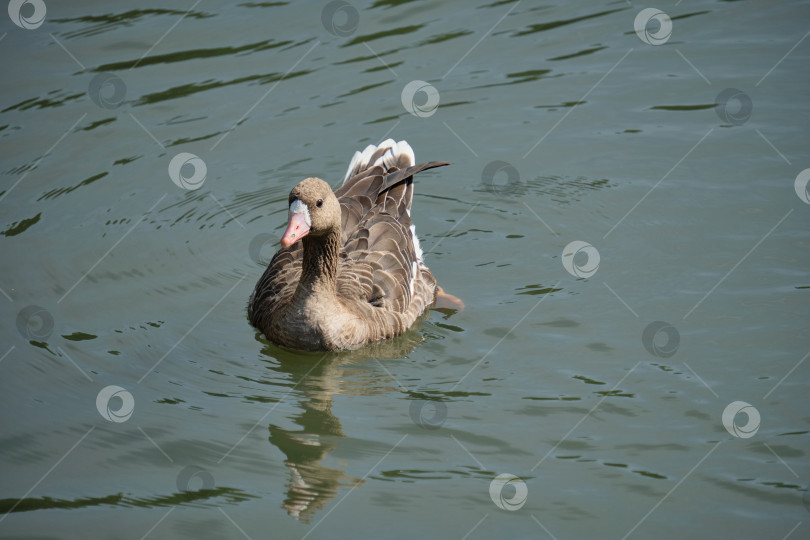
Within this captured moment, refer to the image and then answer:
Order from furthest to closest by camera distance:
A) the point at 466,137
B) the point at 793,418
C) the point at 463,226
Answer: the point at 466,137 < the point at 463,226 < the point at 793,418

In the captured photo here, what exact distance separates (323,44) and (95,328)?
5.84 metres

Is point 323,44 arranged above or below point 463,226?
above

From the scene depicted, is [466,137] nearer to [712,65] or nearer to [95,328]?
[712,65]

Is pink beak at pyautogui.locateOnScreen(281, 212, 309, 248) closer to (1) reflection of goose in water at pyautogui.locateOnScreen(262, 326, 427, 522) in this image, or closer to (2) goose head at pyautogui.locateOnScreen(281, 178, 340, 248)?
(2) goose head at pyautogui.locateOnScreen(281, 178, 340, 248)

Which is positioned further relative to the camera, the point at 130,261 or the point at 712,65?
the point at 712,65

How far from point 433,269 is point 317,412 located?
255 centimetres

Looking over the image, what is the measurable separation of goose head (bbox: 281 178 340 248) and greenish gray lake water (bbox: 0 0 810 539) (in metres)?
1.26

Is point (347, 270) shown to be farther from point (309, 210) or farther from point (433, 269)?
point (309, 210)

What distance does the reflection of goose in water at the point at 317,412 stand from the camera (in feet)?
21.6

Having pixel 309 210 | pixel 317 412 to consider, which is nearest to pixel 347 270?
pixel 309 210

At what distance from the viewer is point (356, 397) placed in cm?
754

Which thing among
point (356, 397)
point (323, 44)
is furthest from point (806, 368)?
point (323, 44)

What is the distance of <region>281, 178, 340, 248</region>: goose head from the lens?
7.38 m

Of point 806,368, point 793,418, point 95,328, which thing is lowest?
point 793,418
